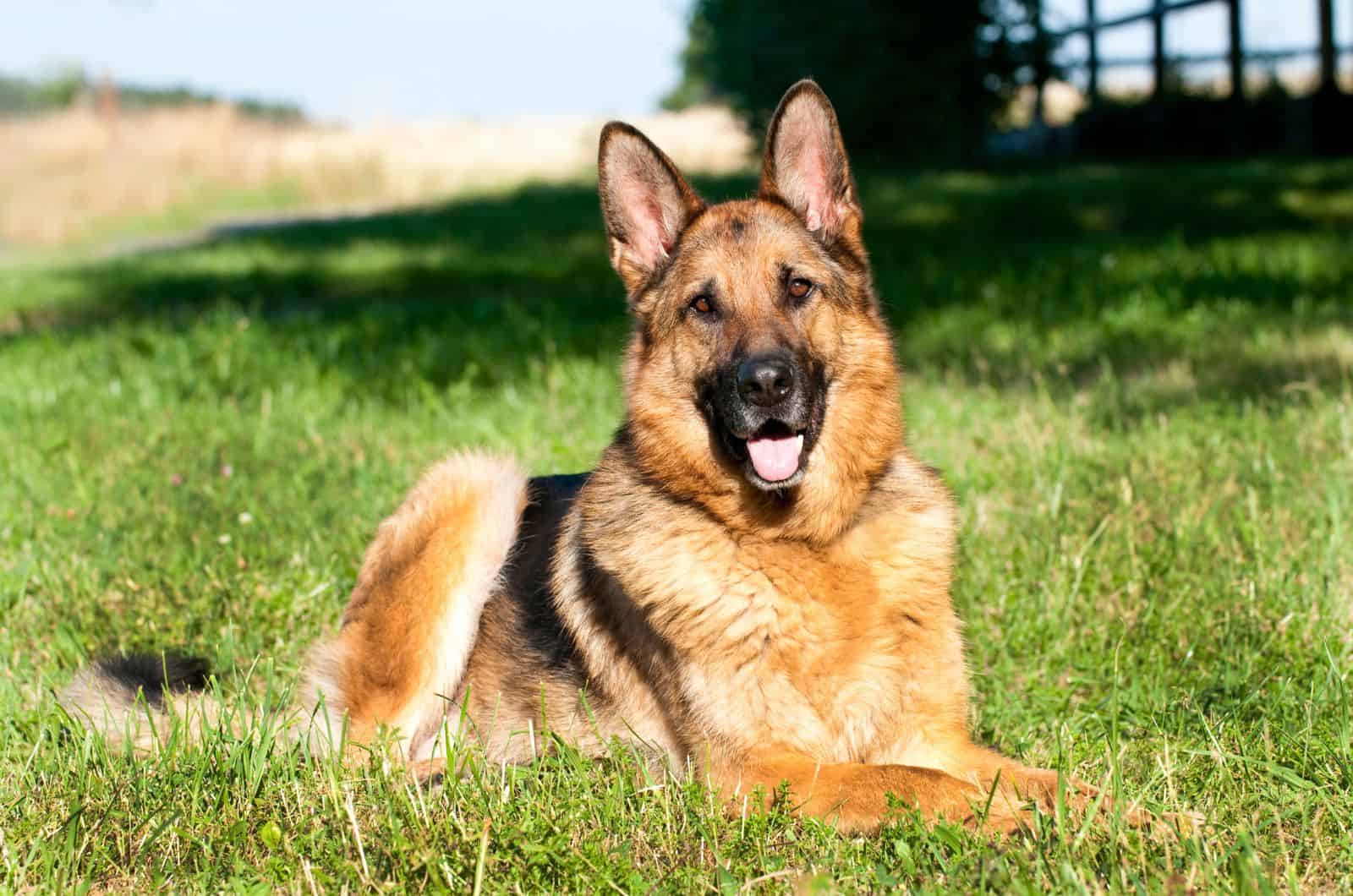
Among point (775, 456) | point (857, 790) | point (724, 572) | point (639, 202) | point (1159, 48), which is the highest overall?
point (1159, 48)

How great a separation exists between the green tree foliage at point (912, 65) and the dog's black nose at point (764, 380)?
20551 millimetres

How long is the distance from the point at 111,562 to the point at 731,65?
77.0ft

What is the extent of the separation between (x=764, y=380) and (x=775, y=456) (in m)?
0.22

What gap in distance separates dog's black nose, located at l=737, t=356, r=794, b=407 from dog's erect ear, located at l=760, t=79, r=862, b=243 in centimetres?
66

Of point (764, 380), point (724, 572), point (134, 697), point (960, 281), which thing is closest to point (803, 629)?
point (724, 572)

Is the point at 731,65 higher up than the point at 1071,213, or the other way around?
the point at 731,65

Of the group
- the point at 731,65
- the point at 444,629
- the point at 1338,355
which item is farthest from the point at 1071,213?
the point at 731,65

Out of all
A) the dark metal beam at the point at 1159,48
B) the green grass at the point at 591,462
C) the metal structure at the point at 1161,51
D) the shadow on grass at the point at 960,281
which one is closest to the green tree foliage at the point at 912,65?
the metal structure at the point at 1161,51

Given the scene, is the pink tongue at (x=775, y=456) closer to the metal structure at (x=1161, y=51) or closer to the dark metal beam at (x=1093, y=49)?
the metal structure at (x=1161, y=51)

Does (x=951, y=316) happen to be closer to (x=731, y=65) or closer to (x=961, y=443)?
(x=961, y=443)

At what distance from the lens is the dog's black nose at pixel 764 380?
343cm

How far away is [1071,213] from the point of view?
13.6 meters

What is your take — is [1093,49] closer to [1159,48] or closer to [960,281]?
[1159,48]

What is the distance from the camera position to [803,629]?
3277 millimetres
